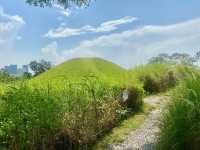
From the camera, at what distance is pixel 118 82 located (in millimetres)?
13633

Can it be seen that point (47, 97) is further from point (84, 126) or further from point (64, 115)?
point (84, 126)

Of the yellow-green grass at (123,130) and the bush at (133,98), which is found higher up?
the bush at (133,98)

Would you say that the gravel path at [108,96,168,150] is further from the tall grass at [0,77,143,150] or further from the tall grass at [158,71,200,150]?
the tall grass at [158,71,200,150]

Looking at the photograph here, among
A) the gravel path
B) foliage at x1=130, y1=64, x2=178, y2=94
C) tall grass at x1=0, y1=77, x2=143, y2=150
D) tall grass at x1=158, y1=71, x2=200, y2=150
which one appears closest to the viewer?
tall grass at x1=158, y1=71, x2=200, y2=150

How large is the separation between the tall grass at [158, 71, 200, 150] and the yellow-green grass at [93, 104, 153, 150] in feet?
9.19

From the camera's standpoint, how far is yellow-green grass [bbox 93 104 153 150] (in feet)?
34.2

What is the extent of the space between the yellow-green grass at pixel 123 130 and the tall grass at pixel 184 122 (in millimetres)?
2800

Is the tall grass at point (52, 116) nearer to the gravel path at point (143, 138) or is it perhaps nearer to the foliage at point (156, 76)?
the gravel path at point (143, 138)

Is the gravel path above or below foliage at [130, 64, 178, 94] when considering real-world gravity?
below

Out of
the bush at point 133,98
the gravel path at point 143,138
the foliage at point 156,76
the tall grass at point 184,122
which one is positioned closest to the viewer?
the tall grass at point 184,122

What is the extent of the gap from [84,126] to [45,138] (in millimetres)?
1182

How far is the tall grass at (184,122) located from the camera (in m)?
7.14

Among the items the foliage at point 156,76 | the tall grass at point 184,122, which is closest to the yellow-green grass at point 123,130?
the tall grass at point 184,122

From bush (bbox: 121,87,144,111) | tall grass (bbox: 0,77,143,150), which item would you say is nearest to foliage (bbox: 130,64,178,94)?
bush (bbox: 121,87,144,111)
